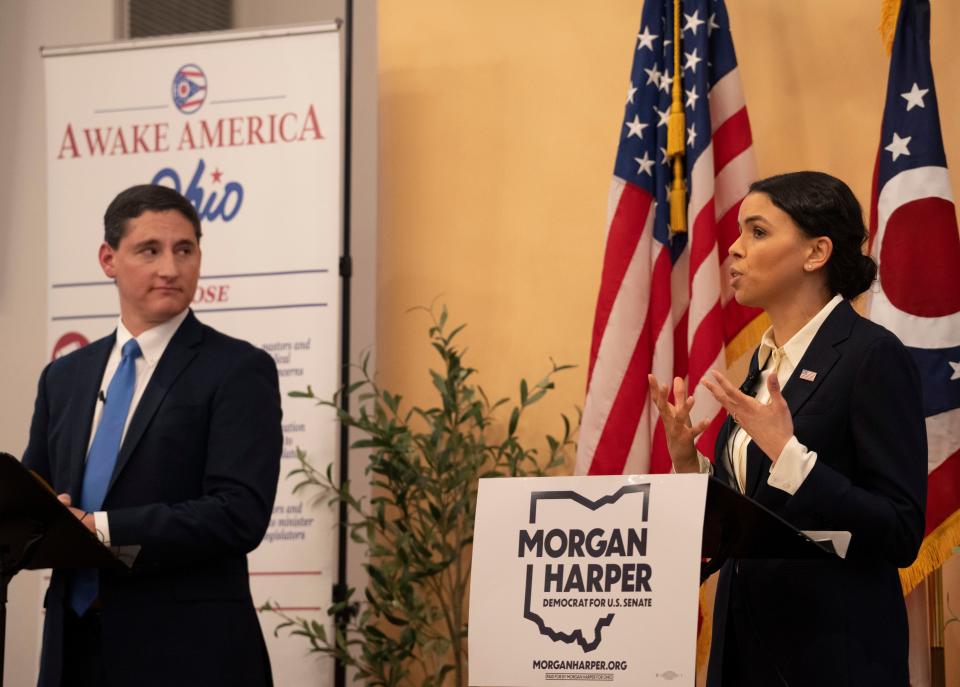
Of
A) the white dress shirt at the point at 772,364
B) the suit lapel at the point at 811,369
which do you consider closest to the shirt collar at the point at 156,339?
the white dress shirt at the point at 772,364

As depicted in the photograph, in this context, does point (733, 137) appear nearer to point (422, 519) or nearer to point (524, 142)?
point (524, 142)

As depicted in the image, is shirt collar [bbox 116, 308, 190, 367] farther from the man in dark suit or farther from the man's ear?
the man's ear

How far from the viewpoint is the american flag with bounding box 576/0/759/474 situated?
4.03 meters

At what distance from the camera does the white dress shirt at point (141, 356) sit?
9.73ft

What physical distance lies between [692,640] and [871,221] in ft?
7.10

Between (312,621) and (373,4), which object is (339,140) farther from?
(312,621)

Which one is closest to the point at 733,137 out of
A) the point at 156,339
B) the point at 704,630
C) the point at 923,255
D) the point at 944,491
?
the point at 923,255

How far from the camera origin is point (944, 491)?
354 centimetres

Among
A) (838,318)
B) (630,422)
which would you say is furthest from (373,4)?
(838,318)

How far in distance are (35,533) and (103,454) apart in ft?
1.39

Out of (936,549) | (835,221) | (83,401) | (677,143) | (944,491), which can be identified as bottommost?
(936,549)

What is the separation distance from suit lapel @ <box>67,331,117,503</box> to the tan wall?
1749mm

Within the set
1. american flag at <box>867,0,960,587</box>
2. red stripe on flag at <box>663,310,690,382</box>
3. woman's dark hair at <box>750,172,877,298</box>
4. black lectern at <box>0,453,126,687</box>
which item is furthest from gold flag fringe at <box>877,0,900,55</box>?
black lectern at <box>0,453,126,687</box>

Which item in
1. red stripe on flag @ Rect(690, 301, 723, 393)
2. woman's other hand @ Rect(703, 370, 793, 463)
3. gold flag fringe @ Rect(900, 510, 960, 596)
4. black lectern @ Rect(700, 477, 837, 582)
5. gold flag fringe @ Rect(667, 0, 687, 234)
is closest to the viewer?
black lectern @ Rect(700, 477, 837, 582)
